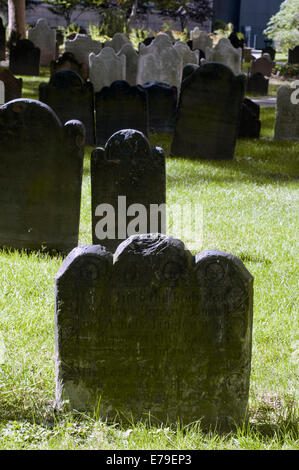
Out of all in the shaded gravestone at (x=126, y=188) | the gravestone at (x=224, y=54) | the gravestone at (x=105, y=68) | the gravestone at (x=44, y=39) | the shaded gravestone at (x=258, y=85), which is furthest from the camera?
the gravestone at (x=44, y=39)

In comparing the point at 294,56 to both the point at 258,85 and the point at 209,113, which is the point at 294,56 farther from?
the point at 209,113

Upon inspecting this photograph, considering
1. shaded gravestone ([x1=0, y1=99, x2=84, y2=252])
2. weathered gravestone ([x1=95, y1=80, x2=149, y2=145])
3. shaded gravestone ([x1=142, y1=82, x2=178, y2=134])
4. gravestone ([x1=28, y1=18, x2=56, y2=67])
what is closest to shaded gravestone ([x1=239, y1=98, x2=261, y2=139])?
shaded gravestone ([x1=142, y1=82, x2=178, y2=134])

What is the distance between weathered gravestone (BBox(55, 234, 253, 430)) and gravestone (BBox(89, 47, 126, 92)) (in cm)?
1357

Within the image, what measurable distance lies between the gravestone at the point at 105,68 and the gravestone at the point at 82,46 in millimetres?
4797

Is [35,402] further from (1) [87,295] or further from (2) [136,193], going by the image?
(2) [136,193]

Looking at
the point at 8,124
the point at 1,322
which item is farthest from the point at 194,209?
the point at 1,322

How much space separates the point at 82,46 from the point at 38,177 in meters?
16.0

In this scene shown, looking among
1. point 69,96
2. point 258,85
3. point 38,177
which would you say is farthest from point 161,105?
point 258,85

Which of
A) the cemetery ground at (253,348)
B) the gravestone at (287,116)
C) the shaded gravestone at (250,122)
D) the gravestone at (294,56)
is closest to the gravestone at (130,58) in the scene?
the shaded gravestone at (250,122)

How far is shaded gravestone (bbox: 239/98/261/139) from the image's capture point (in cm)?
1309

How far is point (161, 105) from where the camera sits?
1323 cm

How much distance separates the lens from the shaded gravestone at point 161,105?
13031 millimetres

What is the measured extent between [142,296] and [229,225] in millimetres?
4211

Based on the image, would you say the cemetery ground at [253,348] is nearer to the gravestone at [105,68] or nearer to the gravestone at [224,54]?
the gravestone at [105,68]
